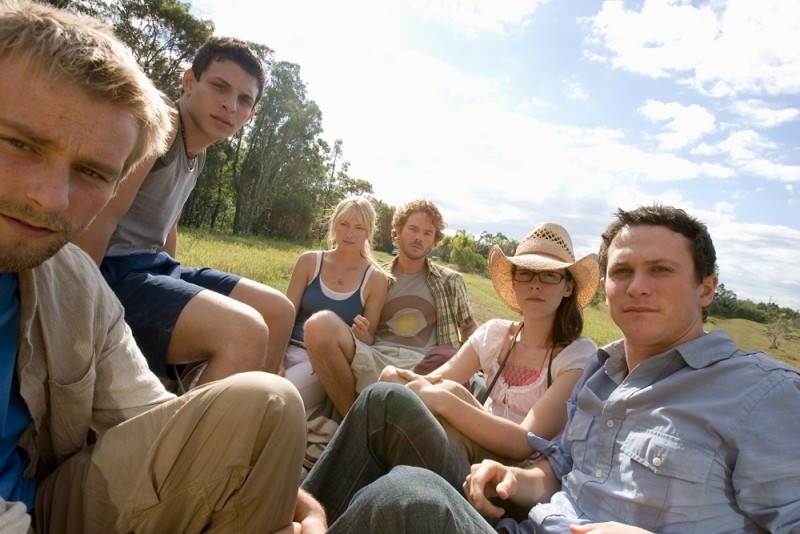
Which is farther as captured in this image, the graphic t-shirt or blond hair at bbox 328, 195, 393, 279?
blond hair at bbox 328, 195, 393, 279

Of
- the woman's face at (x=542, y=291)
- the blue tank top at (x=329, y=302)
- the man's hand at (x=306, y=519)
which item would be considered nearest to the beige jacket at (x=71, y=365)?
the man's hand at (x=306, y=519)

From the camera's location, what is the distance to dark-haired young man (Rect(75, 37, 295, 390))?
93.7 inches

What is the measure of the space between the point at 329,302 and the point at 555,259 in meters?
2.02

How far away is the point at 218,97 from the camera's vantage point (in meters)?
3.12

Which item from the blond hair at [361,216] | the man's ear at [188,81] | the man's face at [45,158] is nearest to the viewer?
the man's face at [45,158]

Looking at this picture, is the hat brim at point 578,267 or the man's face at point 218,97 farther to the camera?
the man's face at point 218,97

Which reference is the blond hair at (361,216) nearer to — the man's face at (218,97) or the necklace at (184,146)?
the man's face at (218,97)

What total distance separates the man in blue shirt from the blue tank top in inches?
87.4

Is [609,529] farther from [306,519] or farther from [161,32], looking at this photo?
[161,32]

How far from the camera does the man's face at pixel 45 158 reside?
1.13 metres

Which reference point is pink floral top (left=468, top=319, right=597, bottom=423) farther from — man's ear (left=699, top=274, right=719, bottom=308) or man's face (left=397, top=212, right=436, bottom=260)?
man's face (left=397, top=212, right=436, bottom=260)

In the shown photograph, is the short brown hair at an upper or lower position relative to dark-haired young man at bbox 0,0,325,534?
upper

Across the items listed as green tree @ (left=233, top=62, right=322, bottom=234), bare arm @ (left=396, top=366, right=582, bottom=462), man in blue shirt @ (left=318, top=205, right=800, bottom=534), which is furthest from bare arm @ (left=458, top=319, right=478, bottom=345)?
green tree @ (left=233, top=62, right=322, bottom=234)

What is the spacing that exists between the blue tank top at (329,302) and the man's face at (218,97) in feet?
4.75
